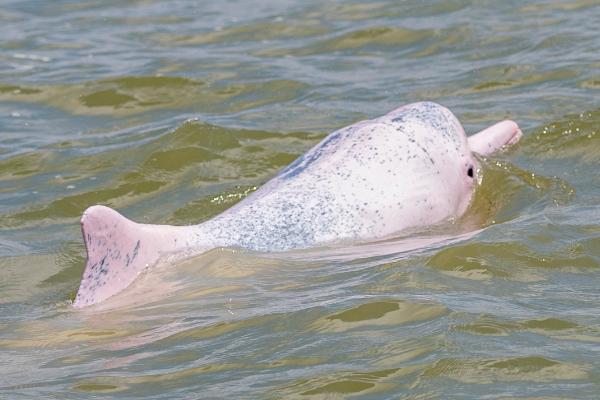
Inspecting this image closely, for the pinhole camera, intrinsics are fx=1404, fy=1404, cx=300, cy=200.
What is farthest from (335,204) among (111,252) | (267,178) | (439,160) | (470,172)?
(267,178)

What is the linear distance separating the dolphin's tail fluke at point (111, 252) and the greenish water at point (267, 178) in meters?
0.09

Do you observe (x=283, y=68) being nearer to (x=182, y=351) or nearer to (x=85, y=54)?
(x=85, y=54)

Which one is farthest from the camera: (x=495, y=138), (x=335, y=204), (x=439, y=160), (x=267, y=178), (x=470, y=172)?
(x=267, y=178)

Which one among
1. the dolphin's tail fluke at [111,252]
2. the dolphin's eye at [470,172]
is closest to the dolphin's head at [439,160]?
the dolphin's eye at [470,172]

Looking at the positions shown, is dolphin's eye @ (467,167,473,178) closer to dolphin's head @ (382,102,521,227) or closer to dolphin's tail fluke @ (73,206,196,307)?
dolphin's head @ (382,102,521,227)

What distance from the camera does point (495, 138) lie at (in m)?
10.4

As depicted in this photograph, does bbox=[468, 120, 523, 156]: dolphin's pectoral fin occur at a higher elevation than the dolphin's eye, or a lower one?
higher

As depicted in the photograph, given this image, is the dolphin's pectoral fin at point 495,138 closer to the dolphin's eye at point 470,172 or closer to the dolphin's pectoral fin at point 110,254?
the dolphin's eye at point 470,172

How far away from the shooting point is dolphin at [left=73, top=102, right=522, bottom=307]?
764 centimetres

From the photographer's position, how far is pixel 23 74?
14125 mm

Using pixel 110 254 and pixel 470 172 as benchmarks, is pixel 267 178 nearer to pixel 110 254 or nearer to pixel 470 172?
pixel 470 172

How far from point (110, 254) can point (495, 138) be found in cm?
380

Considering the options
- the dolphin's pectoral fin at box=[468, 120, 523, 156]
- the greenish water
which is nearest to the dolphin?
the greenish water

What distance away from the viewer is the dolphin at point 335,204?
7641 mm
